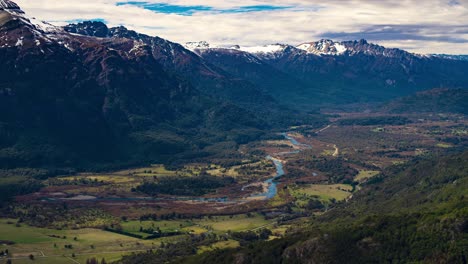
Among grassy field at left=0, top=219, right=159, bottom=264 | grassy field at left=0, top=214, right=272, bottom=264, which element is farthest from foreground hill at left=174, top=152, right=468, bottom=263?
grassy field at left=0, top=214, right=272, bottom=264

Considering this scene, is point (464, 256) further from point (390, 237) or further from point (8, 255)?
point (8, 255)

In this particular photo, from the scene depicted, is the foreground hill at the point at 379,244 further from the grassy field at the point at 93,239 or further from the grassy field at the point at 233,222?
the grassy field at the point at 233,222

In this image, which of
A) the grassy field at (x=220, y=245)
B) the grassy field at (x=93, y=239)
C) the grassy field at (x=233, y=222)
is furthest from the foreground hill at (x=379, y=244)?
the grassy field at (x=233, y=222)

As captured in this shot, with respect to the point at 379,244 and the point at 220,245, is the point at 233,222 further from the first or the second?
the point at 379,244

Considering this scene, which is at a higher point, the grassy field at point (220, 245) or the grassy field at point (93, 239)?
the grassy field at point (220, 245)

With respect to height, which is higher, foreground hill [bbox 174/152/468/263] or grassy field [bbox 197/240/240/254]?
foreground hill [bbox 174/152/468/263]

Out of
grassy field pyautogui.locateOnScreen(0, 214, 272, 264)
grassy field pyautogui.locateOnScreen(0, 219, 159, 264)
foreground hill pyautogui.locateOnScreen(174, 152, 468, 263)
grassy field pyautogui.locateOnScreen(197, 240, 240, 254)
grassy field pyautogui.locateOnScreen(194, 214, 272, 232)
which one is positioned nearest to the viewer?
foreground hill pyautogui.locateOnScreen(174, 152, 468, 263)

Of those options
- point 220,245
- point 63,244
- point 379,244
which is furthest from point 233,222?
point 379,244

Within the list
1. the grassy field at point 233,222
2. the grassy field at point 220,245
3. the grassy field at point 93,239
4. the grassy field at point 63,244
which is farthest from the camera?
the grassy field at point 233,222

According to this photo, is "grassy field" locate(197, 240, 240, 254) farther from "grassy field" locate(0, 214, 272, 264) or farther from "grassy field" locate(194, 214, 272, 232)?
"grassy field" locate(194, 214, 272, 232)

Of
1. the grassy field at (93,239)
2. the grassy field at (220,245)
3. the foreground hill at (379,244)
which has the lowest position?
the grassy field at (93,239)

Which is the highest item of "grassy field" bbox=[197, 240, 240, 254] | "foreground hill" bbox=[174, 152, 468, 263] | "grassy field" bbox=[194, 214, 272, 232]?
"foreground hill" bbox=[174, 152, 468, 263]
